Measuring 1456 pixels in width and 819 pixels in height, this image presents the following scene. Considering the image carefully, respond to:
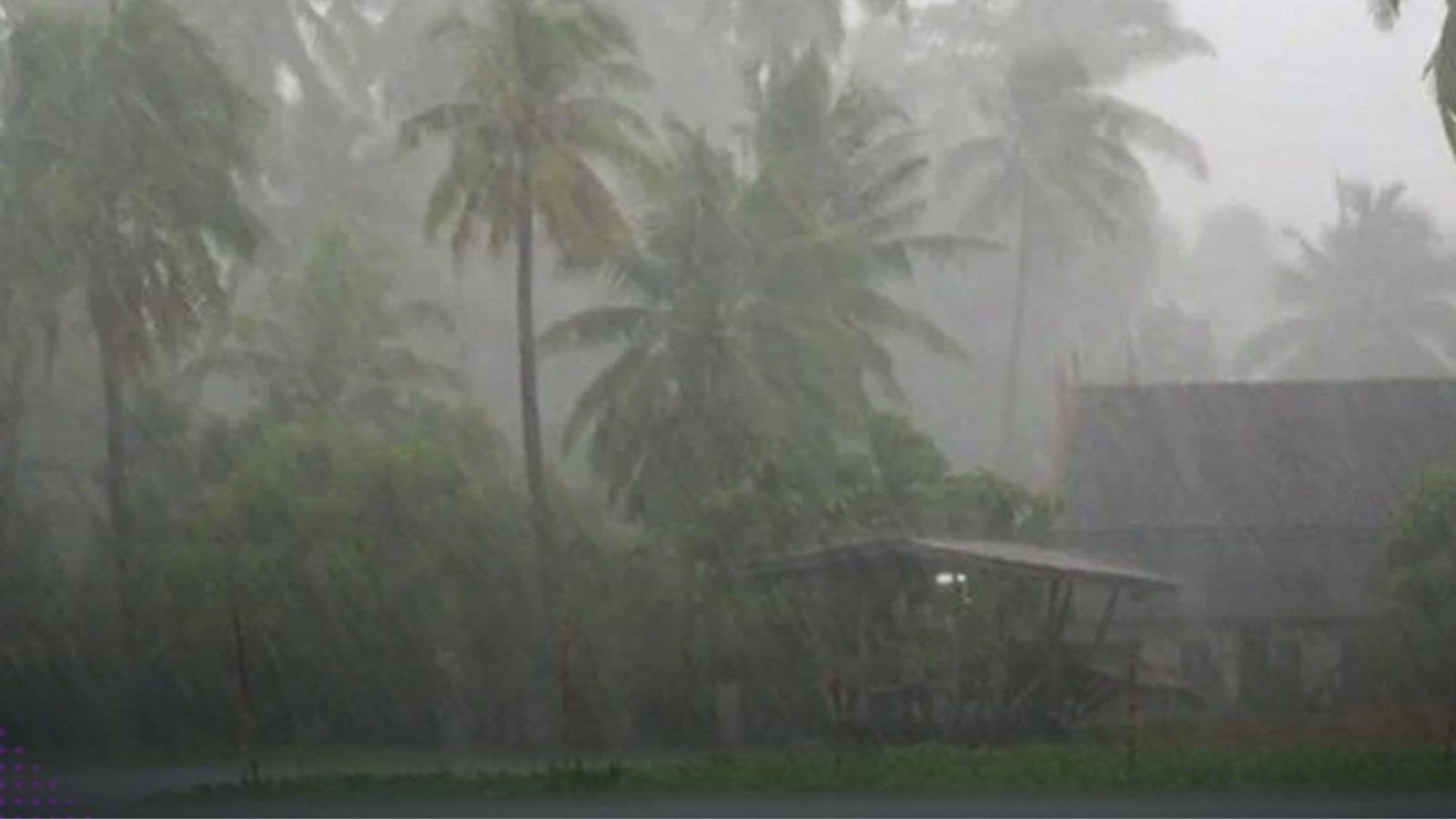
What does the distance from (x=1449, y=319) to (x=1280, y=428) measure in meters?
26.0

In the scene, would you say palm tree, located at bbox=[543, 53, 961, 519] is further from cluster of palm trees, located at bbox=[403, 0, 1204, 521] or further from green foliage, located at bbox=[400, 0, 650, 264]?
green foliage, located at bbox=[400, 0, 650, 264]

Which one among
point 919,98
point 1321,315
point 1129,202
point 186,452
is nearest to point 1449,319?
point 1321,315

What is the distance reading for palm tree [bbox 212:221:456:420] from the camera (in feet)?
163

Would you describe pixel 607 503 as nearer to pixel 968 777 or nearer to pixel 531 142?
pixel 531 142

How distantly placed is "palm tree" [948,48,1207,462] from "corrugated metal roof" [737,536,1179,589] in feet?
77.3

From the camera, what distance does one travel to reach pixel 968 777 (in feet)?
93.4

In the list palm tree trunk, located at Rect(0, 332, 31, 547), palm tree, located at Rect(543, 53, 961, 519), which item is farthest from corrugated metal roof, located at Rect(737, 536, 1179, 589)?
palm tree trunk, located at Rect(0, 332, 31, 547)

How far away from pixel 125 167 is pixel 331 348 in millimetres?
7684

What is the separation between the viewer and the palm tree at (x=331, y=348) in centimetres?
4981

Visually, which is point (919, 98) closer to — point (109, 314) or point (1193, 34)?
point (1193, 34)

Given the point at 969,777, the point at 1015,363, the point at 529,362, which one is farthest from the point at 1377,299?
the point at 969,777

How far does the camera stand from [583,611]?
4300 centimetres

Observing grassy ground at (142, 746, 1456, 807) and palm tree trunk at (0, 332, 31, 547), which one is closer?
grassy ground at (142, 746, 1456, 807)

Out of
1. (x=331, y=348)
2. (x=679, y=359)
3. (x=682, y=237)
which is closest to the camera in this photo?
(x=679, y=359)
